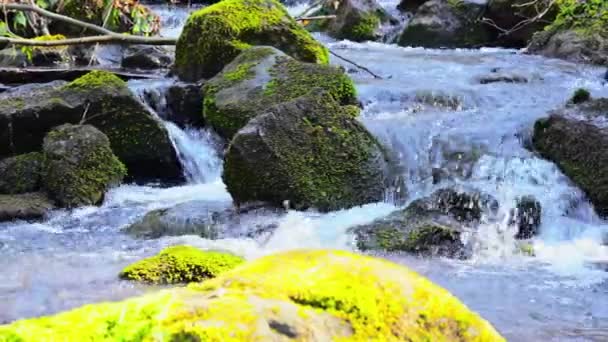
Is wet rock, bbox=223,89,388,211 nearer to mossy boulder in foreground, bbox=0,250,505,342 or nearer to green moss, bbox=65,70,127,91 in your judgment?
green moss, bbox=65,70,127,91

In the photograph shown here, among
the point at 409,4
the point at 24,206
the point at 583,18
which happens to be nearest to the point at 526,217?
the point at 24,206

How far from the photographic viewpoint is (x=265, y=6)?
10.5 metres

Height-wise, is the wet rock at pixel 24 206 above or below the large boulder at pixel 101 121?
below

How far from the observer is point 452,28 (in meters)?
15.3

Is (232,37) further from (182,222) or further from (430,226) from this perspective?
(430,226)

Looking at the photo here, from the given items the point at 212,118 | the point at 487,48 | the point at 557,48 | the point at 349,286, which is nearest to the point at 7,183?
the point at 212,118

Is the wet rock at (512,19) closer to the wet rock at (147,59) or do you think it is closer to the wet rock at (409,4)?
the wet rock at (409,4)

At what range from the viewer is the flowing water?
475cm

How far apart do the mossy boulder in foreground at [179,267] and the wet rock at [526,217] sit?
8.43ft

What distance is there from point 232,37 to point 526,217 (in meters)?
4.93

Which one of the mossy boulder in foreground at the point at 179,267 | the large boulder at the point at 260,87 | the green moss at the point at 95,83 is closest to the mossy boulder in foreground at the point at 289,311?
the mossy boulder in foreground at the point at 179,267

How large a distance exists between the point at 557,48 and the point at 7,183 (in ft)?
30.1

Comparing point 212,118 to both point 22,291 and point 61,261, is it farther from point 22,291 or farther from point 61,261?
point 22,291

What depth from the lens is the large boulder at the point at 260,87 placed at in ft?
26.5
